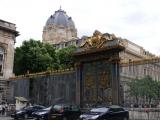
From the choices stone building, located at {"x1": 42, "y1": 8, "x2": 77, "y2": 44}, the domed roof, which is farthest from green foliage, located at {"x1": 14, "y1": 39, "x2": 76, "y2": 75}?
the domed roof

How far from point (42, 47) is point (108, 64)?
3066cm

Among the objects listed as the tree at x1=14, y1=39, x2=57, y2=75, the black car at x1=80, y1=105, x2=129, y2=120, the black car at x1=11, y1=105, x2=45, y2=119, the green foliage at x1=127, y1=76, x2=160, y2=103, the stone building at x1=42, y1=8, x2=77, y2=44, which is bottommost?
the black car at x1=11, y1=105, x2=45, y2=119

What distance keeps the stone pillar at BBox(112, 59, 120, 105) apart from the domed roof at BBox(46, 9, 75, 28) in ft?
Result: 251

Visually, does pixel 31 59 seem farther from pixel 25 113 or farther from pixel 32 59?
pixel 25 113

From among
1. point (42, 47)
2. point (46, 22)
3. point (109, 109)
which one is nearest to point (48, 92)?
point (109, 109)

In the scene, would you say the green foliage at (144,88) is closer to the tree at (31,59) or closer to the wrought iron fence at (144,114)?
the wrought iron fence at (144,114)

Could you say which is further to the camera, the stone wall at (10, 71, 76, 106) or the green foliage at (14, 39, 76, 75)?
the green foliage at (14, 39, 76, 75)

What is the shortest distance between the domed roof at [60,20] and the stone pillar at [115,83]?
76639 millimetres

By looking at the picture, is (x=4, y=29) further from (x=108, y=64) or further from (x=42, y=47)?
(x=108, y=64)

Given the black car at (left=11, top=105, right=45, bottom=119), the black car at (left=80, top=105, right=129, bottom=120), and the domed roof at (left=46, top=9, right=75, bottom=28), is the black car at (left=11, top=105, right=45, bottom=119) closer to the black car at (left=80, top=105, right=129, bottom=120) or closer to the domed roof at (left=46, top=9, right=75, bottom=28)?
the black car at (left=80, top=105, right=129, bottom=120)

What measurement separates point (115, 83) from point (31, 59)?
29.8m

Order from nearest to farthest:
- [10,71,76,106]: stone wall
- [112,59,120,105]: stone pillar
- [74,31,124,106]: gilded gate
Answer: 1. [112,59,120,105]: stone pillar
2. [74,31,124,106]: gilded gate
3. [10,71,76,106]: stone wall

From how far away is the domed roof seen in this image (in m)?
99.8

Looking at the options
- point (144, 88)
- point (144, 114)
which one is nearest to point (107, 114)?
point (144, 114)
